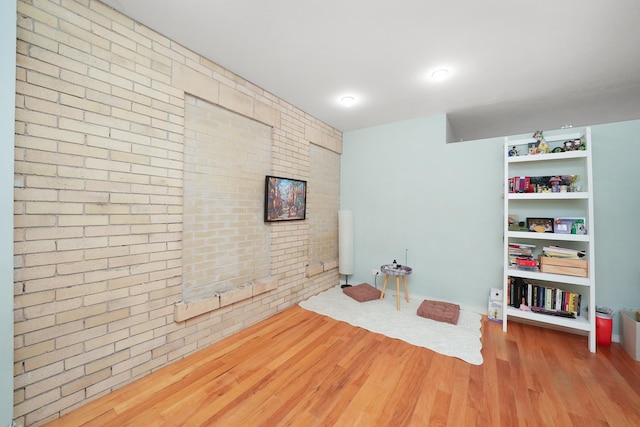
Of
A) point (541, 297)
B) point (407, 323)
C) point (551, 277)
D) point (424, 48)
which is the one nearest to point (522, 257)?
point (551, 277)

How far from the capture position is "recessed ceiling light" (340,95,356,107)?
10.4 feet

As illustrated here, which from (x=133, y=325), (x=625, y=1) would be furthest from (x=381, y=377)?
(x=625, y=1)

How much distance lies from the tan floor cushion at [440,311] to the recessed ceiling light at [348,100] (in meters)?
2.92

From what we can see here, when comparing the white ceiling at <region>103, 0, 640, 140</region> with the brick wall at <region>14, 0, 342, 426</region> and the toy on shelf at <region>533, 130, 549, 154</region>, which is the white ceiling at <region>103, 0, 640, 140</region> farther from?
the toy on shelf at <region>533, 130, 549, 154</region>

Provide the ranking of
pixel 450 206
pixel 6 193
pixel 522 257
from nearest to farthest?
pixel 6 193, pixel 522 257, pixel 450 206

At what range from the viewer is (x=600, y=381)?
2.01 meters

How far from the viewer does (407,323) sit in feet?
9.74

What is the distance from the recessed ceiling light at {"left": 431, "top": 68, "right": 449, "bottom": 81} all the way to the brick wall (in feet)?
7.43

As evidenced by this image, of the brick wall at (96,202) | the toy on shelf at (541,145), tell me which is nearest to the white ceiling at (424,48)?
the brick wall at (96,202)

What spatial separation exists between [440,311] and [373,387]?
1.68 meters

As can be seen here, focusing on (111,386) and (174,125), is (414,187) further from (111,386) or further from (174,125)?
(111,386)

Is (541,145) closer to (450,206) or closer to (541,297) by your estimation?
(450,206)

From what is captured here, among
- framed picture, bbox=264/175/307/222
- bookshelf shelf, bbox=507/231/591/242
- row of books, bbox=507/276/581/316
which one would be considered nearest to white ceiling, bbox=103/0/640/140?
framed picture, bbox=264/175/307/222

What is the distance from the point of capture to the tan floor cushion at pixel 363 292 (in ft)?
12.1
